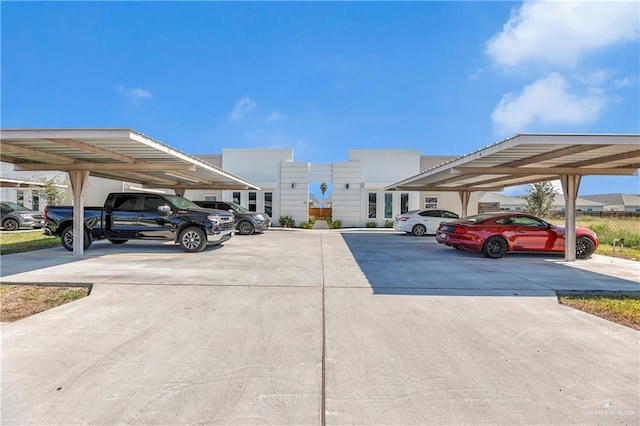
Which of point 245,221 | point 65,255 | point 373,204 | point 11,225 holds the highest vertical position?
point 373,204

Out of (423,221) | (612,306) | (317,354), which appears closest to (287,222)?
(423,221)

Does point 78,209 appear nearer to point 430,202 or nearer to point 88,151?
point 88,151

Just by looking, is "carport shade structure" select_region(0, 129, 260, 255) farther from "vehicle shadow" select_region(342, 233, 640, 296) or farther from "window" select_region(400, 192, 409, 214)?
"window" select_region(400, 192, 409, 214)

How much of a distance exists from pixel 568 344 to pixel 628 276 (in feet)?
17.5

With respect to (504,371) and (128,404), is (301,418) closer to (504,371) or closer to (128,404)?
(128,404)

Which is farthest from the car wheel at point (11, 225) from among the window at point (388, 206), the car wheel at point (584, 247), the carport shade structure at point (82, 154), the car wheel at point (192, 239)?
the car wheel at point (584, 247)

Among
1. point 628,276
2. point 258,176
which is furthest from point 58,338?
point 258,176

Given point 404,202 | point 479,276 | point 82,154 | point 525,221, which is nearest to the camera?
point 479,276

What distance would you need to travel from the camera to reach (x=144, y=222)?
9.77 metres

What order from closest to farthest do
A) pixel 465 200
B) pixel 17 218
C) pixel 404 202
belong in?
1. pixel 17 218
2. pixel 465 200
3. pixel 404 202

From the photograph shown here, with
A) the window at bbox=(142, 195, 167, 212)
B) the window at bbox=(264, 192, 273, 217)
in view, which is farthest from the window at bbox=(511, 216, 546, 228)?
the window at bbox=(264, 192, 273, 217)

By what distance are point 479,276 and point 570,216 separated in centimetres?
467

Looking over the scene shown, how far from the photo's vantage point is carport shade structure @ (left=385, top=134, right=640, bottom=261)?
21.5 feet

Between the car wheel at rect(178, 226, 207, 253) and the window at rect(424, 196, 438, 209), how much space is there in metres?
17.2
